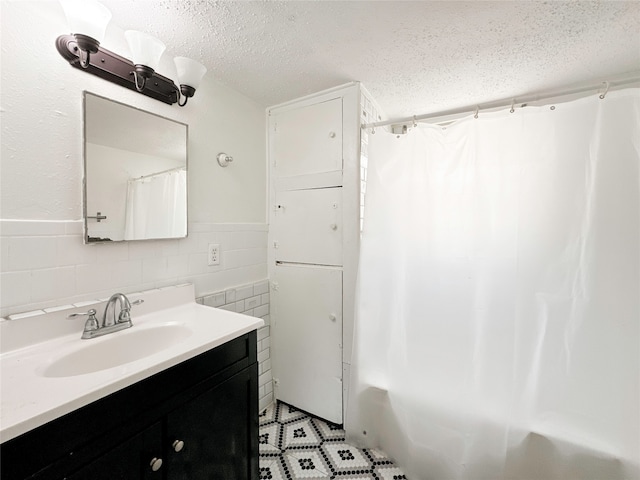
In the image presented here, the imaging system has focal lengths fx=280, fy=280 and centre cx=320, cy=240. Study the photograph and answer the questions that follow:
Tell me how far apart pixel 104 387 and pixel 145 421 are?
20cm

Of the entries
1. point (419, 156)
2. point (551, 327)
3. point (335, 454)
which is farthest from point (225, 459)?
point (419, 156)

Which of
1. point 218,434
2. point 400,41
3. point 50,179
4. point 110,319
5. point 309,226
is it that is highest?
point 400,41

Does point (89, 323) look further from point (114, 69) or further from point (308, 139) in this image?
point (308, 139)

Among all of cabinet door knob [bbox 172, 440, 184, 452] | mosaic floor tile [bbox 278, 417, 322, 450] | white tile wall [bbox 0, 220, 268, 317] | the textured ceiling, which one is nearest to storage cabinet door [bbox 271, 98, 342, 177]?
the textured ceiling

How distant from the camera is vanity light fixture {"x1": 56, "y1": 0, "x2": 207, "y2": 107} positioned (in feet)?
3.13

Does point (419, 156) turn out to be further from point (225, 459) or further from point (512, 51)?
point (225, 459)

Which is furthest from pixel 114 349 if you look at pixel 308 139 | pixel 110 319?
pixel 308 139

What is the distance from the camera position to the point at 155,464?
86 centimetres

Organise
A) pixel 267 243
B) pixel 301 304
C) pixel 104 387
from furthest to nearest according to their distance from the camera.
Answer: pixel 267 243
pixel 301 304
pixel 104 387

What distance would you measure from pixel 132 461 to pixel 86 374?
0.29 meters

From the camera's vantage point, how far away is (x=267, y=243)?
2.01 m

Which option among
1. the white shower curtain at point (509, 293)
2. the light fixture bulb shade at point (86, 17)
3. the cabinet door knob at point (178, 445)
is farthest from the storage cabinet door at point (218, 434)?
the light fixture bulb shade at point (86, 17)

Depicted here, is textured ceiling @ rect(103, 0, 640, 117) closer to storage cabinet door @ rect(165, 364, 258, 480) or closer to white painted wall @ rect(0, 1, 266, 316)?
white painted wall @ rect(0, 1, 266, 316)

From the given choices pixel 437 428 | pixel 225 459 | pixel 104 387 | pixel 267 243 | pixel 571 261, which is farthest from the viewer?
pixel 267 243
